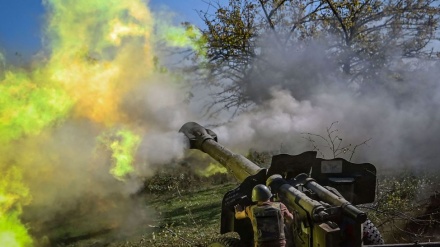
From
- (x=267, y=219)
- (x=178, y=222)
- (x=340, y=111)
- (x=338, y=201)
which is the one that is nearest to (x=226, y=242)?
(x=267, y=219)

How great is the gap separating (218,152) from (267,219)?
281 centimetres

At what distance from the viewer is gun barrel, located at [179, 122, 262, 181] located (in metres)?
6.88

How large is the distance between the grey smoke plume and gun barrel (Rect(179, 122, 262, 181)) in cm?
125

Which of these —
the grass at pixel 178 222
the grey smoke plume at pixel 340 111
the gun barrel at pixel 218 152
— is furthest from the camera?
the grey smoke plume at pixel 340 111

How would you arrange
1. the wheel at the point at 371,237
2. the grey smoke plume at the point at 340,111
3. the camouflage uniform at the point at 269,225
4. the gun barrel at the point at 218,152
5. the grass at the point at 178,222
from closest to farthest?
the camouflage uniform at the point at 269,225 < the wheel at the point at 371,237 < the gun barrel at the point at 218,152 < the grass at the point at 178,222 < the grey smoke plume at the point at 340,111

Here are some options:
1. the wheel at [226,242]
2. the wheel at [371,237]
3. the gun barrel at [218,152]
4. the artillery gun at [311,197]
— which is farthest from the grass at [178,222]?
the wheel at [371,237]

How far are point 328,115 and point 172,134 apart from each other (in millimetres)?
4970

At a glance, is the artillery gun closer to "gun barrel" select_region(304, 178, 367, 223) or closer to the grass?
"gun barrel" select_region(304, 178, 367, 223)

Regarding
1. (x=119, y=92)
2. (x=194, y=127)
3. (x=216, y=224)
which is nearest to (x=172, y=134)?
(x=194, y=127)

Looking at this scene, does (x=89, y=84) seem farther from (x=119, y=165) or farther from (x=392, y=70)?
(x=392, y=70)

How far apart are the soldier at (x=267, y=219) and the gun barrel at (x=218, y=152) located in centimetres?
110

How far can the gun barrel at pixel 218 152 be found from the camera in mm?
6883

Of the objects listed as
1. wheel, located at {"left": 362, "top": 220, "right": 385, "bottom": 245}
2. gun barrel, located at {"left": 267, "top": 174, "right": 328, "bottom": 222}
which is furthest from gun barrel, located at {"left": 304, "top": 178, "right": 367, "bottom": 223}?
wheel, located at {"left": 362, "top": 220, "right": 385, "bottom": 245}

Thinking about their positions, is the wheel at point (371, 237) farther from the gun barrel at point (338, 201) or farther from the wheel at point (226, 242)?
the wheel at point (226, 242)
